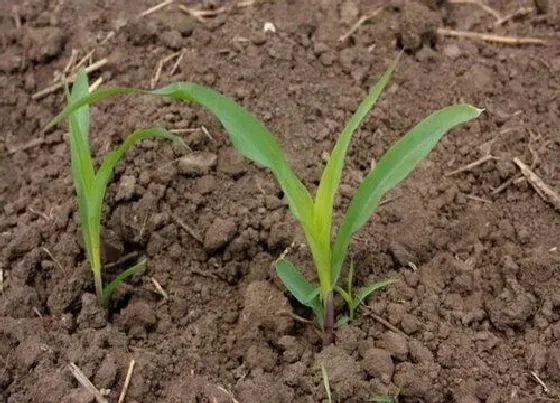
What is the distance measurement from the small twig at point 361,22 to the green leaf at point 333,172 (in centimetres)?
69

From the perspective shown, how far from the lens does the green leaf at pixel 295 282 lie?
153 cm

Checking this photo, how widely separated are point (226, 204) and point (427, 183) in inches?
17.8

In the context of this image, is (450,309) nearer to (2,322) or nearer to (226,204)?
(226,204)

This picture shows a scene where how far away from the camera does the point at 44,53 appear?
6.95 ft

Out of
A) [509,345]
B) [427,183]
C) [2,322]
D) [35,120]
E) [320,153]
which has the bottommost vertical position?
[509,345]

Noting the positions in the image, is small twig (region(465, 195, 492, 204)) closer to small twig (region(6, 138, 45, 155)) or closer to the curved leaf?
the curved leaf

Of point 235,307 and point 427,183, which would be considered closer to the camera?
point 235,307

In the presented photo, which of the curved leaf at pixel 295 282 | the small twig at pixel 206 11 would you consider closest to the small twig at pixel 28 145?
the small twig at pixel 206 11

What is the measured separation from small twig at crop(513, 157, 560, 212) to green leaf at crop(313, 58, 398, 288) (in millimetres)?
551

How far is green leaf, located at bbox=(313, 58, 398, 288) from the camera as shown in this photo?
4.56 ft

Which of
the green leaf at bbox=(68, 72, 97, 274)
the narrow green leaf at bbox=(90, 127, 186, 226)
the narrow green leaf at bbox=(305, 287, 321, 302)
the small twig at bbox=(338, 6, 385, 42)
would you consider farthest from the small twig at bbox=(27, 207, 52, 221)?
the small twig at bbox=(338, 6, 385, 42)

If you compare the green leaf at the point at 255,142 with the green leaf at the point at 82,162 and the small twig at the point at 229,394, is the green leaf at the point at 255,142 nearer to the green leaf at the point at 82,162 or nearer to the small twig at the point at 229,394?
the green leaf at the point at 82,162

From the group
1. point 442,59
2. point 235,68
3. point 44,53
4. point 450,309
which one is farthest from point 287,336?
point 44,53

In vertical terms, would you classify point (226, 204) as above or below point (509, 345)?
above
